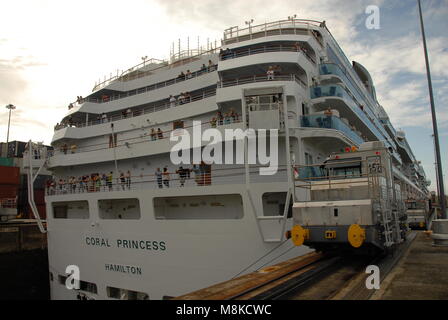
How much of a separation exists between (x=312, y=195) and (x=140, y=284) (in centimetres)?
783

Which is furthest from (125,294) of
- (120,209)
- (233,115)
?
(233,115)

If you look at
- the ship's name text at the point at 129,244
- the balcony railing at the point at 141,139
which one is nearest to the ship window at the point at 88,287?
the ship's name text at the point at 129,244

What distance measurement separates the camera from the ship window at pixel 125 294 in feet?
46.5

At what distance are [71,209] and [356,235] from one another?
16.7m

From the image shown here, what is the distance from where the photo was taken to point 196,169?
15000 millimetres

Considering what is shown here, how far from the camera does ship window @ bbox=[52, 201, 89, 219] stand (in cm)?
1916

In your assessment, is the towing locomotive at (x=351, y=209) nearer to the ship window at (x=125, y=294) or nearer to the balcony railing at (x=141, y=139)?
the balcony railing at (x=141, y=139)

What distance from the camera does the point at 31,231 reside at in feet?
89.1

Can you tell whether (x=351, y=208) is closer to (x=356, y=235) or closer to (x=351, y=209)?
(x=351, y=209)

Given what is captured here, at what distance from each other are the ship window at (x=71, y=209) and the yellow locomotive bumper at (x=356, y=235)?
48.5 feet

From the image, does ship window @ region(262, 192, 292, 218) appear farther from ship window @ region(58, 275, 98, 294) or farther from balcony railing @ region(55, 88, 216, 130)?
ship window @ region(58, 275, 98, 294)

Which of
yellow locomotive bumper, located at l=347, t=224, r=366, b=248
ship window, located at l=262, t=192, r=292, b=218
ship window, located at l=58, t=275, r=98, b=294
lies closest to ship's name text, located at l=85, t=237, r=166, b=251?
ship window, located at l=58, t=275, r=98, b=294
